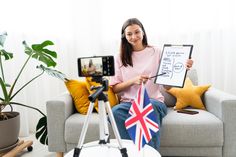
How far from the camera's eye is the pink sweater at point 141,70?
6.72 ft

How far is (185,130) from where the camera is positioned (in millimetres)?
1875

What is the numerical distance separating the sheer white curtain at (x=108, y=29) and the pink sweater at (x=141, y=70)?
2.09ft

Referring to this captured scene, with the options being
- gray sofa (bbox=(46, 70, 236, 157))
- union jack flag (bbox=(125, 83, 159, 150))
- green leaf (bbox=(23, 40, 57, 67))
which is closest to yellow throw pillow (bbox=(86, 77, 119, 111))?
gray sofa (bbox=(46, 70, 236, 157))

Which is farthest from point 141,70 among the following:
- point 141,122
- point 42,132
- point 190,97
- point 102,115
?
point 42,132

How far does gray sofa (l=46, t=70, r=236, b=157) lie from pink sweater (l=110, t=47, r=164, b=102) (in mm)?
249

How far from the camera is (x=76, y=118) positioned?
2.02 metres

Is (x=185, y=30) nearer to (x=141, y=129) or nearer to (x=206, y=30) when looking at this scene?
(x=206, y=30)

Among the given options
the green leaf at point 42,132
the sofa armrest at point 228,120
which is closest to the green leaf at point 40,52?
the green leaf at point 42,132

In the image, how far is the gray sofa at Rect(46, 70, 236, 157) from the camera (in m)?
1.86

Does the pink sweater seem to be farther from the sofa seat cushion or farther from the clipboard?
the sofa seat cushion

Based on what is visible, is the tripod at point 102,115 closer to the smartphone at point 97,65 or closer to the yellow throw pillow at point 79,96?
the smartphone at point 97,65

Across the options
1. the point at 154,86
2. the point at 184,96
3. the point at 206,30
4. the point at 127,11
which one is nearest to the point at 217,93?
the point at 184,96

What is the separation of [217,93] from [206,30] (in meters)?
0.81

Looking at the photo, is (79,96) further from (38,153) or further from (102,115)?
(102,115)
